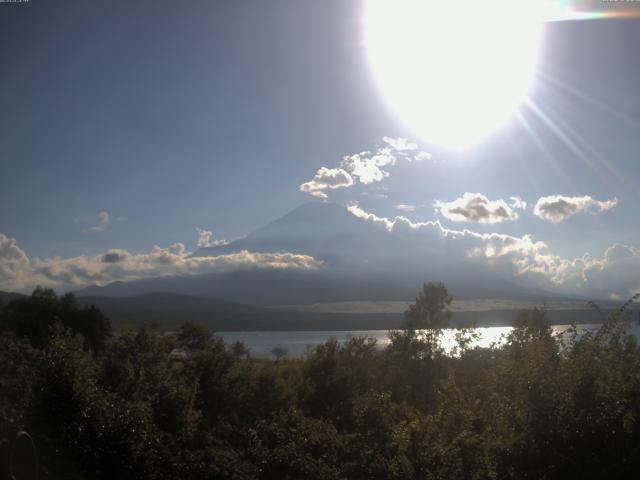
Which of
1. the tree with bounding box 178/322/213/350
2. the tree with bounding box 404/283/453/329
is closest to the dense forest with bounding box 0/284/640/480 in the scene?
the tree with bounding box 178/322/213/350

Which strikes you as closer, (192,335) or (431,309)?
(192,335)

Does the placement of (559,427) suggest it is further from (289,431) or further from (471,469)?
(289,431)

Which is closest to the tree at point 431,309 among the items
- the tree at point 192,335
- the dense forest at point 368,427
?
the tree at point 192,335

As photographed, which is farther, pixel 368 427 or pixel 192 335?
pixel 192 335

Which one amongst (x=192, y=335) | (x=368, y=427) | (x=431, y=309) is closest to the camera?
(x=368, y=427)

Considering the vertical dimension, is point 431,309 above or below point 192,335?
above

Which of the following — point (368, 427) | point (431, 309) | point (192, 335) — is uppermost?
point (431, 309)

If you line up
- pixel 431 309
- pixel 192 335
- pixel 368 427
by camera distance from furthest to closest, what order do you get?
pixel 431 309, pixel 192 335, pixel 368 427

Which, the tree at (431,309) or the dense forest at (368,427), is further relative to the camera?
the tree at (431,309)

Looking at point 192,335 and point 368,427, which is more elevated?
point 192,335

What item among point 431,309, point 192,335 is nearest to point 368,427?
point 192,335

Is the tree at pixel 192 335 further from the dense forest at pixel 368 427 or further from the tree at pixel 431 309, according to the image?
the dense forest at pixel 368 427

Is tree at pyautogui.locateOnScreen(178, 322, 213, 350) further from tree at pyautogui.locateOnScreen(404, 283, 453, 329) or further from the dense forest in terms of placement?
the dense forest

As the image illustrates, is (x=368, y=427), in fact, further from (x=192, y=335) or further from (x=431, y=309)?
(x=431, y=309)
